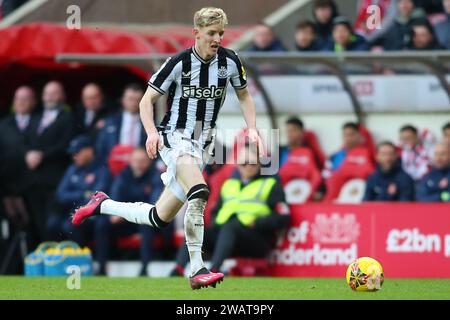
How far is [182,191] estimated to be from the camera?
34.0 ft

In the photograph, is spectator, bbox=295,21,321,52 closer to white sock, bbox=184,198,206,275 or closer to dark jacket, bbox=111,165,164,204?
dark jacket, bbox=111,165,164,204

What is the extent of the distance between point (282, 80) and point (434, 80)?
197cm

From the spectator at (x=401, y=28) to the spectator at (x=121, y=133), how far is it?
10.8ft

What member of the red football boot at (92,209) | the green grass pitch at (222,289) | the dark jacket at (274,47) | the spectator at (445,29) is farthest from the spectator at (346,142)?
the red football boot at (92,209)

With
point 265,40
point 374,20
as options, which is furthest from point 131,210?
point 374,20

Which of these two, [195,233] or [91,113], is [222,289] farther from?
[91,113]

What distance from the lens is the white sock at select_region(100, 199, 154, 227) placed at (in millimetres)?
10727

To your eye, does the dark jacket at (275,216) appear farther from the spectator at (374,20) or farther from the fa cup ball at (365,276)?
the fa cup ball at (365,276)

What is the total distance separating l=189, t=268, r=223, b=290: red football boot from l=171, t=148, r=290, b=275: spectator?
3.92 meters

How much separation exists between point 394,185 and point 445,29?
279 cm

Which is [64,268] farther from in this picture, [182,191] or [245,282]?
[182,191]

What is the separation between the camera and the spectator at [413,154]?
15109mm

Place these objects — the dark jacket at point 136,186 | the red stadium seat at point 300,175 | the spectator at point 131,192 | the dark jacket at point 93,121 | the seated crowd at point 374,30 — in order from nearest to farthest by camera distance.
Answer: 1. the spectator at point 131,192
2. the dark jacket at point 136,186
3. the red stadium seat at point 300,175
4. the seated crowd at point 374,30
5. the dark jacket at point 93,121
